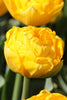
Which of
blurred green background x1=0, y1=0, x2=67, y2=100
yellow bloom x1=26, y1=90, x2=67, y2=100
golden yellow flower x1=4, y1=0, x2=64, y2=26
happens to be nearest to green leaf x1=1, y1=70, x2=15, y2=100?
blurred green background x1=0, y1=0, x2=67, y2=100

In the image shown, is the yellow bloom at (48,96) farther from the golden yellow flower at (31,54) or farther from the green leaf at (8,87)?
the green leaf at (8,87)

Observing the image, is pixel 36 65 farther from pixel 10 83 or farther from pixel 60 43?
pixel 10 83

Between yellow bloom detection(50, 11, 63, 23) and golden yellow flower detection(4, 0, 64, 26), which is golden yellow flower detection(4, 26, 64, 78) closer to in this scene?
golden yellow flower detection(4, 0, 64, 26)

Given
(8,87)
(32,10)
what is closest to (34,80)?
(8,87)

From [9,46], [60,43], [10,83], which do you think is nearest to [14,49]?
[9,46]

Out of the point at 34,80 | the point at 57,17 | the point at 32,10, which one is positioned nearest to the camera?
the point at 32,10

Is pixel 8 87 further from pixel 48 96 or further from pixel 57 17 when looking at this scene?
pixel 57 17
